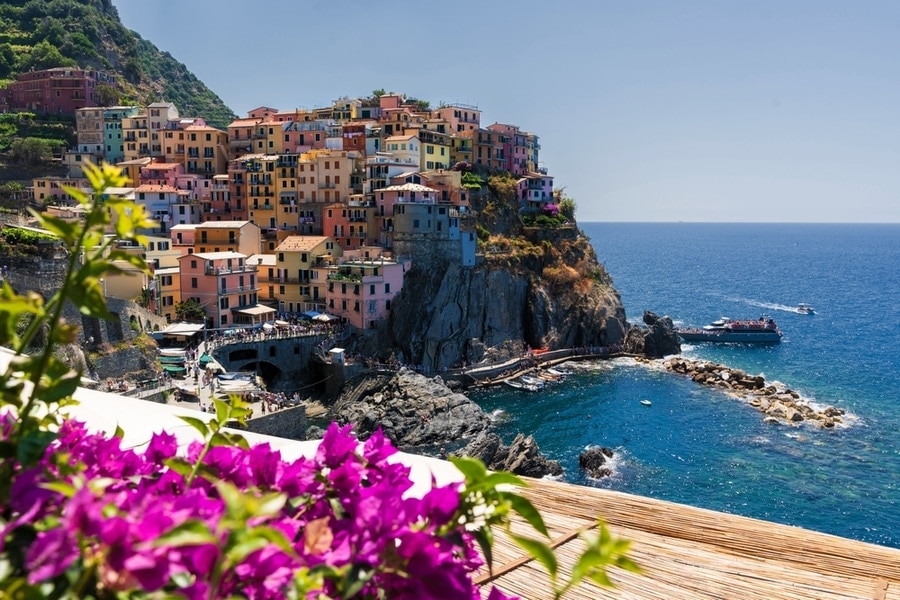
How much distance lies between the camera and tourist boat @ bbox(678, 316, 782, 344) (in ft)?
191

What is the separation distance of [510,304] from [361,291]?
1069 centimetres

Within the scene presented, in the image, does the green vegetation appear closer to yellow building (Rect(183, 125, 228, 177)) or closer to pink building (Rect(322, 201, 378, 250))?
pink building (Rect(322, 201, 378, 250))

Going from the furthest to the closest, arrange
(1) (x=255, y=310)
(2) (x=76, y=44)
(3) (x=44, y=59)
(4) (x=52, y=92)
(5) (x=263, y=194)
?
(2) (x=76, y=44), (3) (x=44, y=59), (4) (x=52, y=92), (5) (x=263, y=194), (1) (x=255, y=310)

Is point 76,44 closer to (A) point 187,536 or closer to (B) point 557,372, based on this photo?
(B) point 557,372

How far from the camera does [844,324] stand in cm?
6956

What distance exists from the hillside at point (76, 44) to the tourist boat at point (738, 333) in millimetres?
51466

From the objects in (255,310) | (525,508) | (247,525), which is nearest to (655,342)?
(255,310)

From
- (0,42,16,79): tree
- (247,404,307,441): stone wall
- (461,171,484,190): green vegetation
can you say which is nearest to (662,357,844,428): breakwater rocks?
(461,171,484,190): green vegetation

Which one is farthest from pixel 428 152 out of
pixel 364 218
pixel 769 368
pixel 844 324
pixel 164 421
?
pixel 164 421

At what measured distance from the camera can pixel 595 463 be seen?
102 ft

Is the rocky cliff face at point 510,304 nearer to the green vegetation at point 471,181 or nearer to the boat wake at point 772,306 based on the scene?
the green vegetation at point 471,181

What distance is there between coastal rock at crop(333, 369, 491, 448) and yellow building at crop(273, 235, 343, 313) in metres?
8.54

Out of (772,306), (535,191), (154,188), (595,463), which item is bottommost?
(595,463)

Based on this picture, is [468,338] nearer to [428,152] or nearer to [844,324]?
[428,152]
